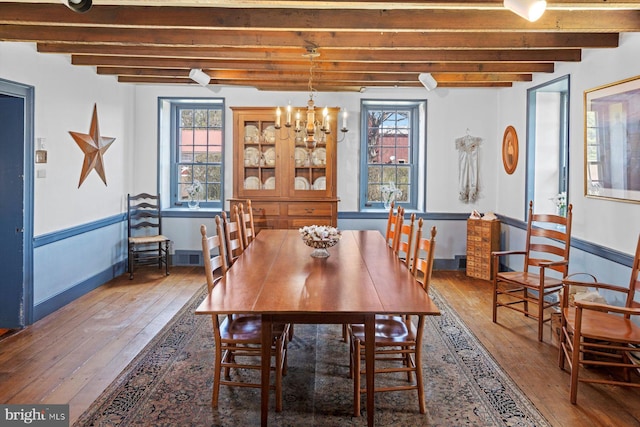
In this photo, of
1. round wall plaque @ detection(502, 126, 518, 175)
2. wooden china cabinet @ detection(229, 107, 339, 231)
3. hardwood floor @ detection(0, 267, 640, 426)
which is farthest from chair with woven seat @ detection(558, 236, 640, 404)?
wooden china cabinet @ detection(229, 107, 339, 231)

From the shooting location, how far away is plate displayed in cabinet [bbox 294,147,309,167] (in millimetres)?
6059

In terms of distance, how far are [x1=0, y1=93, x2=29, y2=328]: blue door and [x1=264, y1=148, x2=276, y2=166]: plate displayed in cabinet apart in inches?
109

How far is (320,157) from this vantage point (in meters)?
6.09

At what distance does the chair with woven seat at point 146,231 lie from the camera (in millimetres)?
5883

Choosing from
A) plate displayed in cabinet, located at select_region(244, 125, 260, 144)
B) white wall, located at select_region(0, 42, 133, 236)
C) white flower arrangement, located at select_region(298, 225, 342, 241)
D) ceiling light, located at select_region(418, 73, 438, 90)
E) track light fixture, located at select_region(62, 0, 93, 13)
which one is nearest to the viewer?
track light fixture, located at select_region(62, 0, 93, 13)

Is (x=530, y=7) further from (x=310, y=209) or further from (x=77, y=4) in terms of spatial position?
(x=310, y=209)

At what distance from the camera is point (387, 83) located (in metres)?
5.62

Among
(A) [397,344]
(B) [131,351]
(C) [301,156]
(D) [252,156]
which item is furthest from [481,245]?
(B) [131,351]

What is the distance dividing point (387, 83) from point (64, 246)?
3.93 m

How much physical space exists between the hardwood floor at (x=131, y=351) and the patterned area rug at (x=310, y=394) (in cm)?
13

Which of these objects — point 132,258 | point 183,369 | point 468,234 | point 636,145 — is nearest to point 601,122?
point 636,145

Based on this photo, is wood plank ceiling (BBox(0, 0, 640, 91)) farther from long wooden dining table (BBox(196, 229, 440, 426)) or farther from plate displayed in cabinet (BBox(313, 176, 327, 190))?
long wooden dining table (BBox(196, 229, 440, 426))

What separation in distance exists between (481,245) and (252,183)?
9.77ft

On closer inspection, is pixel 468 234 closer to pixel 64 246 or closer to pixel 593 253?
pixel 593 253
